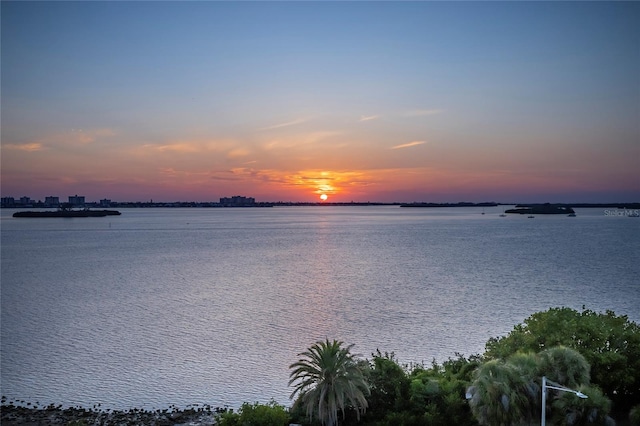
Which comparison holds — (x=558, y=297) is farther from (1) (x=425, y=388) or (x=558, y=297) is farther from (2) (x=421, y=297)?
(1) (x=425, y=388)

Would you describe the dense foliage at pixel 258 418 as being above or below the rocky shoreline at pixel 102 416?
above

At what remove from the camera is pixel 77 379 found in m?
43.0

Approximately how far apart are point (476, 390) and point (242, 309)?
45673 mm

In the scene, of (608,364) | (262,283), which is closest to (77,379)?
(608,364)

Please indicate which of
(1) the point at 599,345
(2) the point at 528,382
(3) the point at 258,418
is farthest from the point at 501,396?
(3) the point at 258,418

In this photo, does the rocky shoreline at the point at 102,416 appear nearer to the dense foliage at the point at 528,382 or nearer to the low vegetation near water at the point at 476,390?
the low vegetation near water at the point at 476,390

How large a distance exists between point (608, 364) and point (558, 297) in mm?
46278

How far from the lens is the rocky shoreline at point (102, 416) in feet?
110

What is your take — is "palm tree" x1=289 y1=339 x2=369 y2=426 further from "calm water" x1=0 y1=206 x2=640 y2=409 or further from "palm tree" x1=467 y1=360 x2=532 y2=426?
"calm water" x1=0 y1=206 x2=640 y2=409

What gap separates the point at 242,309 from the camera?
67.8 meters

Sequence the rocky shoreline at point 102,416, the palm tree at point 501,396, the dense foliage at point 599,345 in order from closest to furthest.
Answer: the palm tree at point 501,396, the dense foliage at point 599,345, the rocky shoreline at point 102,416

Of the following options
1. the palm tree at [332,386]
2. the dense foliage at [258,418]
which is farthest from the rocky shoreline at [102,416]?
the palm tree at [332,386]

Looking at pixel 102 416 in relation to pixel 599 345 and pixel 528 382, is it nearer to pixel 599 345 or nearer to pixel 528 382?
pixel 528 382

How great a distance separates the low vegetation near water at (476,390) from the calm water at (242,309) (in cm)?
691
